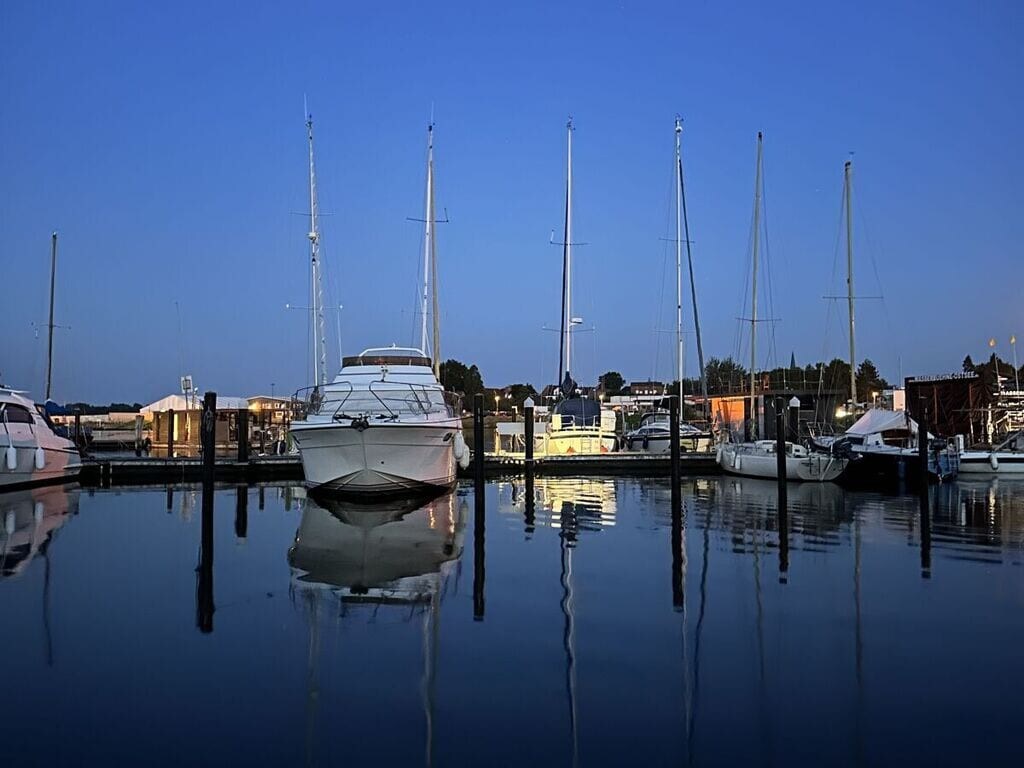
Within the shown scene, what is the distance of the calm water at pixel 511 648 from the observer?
6.24m

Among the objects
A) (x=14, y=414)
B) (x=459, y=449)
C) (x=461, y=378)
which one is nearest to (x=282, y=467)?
(x=14, y=414)

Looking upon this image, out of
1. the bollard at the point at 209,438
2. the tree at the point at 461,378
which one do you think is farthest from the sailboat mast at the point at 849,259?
the tree at the point at 461,378

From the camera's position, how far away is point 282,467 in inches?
1291

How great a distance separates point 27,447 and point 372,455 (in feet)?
39.3

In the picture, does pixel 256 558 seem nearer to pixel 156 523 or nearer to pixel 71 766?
pixel 156 523

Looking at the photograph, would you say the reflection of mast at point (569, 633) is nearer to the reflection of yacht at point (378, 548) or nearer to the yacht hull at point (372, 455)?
the reflection of yacht at point (378, 548)

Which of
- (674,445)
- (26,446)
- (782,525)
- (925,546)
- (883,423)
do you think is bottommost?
(925,546)

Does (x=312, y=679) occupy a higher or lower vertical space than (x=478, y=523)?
lower

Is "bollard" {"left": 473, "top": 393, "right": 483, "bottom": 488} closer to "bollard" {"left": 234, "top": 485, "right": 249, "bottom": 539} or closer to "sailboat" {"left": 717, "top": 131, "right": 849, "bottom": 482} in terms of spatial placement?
"bollard" {"left": 234, "top": 485, "right": 249, "bottom": 539}

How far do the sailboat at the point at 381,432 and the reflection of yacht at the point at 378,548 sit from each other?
0.79 meters

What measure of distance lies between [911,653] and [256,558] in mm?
9804

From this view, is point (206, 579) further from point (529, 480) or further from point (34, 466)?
point (529, 480)

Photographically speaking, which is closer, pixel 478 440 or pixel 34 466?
pixel 478 440

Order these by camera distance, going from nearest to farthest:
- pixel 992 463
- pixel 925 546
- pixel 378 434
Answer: pixel 925 546 → pixel 378 434 → pixel 992 463
